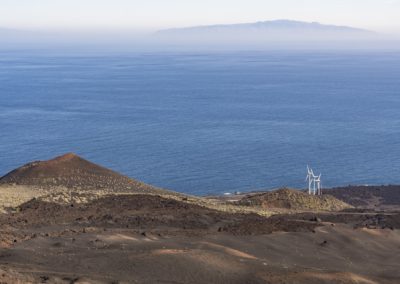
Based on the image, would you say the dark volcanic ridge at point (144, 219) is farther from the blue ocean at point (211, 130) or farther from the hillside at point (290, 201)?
the blue ocean at point (211, 130)

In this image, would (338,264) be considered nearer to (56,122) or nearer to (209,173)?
(209,173)

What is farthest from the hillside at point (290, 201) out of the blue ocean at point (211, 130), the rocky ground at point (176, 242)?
the blue ocean at point (211, 130)

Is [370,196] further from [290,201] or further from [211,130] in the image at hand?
[211,130]

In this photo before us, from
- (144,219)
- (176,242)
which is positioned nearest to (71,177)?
(144,219)

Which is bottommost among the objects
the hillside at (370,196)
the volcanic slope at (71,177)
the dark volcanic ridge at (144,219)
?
the hillside at (370,196)

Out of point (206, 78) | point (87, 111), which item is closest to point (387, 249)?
point (87, 111)

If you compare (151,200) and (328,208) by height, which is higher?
(151,200)
